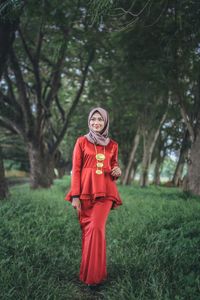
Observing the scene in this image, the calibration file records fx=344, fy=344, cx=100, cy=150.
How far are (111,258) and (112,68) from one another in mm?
9349

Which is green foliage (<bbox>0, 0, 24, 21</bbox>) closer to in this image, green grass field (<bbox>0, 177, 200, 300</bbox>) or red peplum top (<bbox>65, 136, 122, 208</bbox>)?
red peplum top (<bbox>65, 136, 122, 208</bbox>)

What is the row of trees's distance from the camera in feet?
25.5

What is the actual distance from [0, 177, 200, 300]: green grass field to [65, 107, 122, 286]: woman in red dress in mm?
306

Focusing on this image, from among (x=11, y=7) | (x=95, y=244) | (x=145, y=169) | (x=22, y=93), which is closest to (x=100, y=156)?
(x=95, y=244)

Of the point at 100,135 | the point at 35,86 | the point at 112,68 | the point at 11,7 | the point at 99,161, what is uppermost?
the point at 112,68

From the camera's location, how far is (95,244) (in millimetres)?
3949

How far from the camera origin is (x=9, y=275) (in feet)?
11.9

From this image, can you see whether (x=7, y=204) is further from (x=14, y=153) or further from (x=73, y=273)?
(x=14, y=153)

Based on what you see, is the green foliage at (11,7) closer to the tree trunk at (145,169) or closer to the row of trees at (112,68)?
the row of trees at (112,68)

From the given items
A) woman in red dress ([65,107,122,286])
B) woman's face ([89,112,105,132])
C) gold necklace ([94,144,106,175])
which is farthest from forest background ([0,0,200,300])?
gold necklace ([94,144,106,175])

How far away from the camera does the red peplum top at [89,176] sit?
405cm

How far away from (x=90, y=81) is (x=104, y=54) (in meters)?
4.66

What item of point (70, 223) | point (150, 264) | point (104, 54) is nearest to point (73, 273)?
point (150, 264)

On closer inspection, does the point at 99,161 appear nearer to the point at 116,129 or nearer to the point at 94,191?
the point at 94,191
